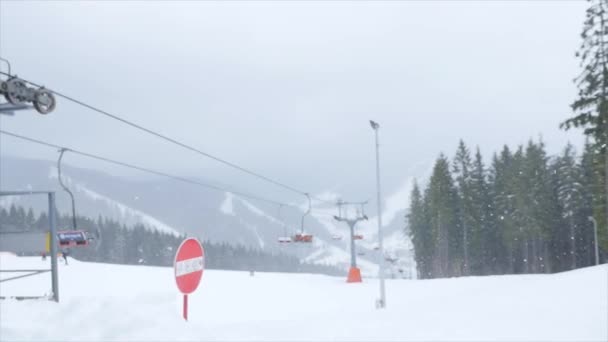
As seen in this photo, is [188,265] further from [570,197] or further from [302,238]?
[570,197]

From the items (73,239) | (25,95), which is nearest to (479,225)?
(73,239)

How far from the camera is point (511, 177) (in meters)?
68.5

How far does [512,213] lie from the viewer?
67.1 m

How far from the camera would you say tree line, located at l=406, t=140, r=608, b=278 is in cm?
6494

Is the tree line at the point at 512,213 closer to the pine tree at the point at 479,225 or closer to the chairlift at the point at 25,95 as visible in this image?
the pine tree at the point at 479,225

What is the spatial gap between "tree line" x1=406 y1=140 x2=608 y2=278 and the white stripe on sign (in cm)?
5834

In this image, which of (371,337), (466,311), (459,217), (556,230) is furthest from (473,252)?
(371,337)

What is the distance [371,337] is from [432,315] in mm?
4067

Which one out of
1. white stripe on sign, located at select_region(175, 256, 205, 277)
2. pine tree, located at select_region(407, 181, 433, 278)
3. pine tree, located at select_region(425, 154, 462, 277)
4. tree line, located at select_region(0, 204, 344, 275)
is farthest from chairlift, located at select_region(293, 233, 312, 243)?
tree line, located at select_region(0, 204, 344, 275)

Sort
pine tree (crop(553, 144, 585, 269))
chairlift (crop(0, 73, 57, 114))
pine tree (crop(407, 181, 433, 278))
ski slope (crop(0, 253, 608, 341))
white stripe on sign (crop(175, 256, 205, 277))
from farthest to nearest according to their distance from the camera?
1. pine tree (crop(407, 181, 433, 278))
2. pine tree (crop(553, 144, 585, 269))
3. chairlift (crop(0, 73, 57, 114))
4. ski slope (crop(0, 253, 608, 341))
5. white stripe on sign (crop(175, 256, 205, 277))

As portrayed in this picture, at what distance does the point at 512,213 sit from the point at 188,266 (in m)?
63.2

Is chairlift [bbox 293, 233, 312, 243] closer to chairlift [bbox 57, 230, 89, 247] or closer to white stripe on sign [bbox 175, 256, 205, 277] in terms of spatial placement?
chairlift [bbox 57, 230, 89, 247]

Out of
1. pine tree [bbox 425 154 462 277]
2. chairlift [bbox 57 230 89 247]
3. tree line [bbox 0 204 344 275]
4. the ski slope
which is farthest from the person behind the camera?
tree line [bbox 0 204 344 275]

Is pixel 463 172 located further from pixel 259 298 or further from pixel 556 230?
pixel 259 298
